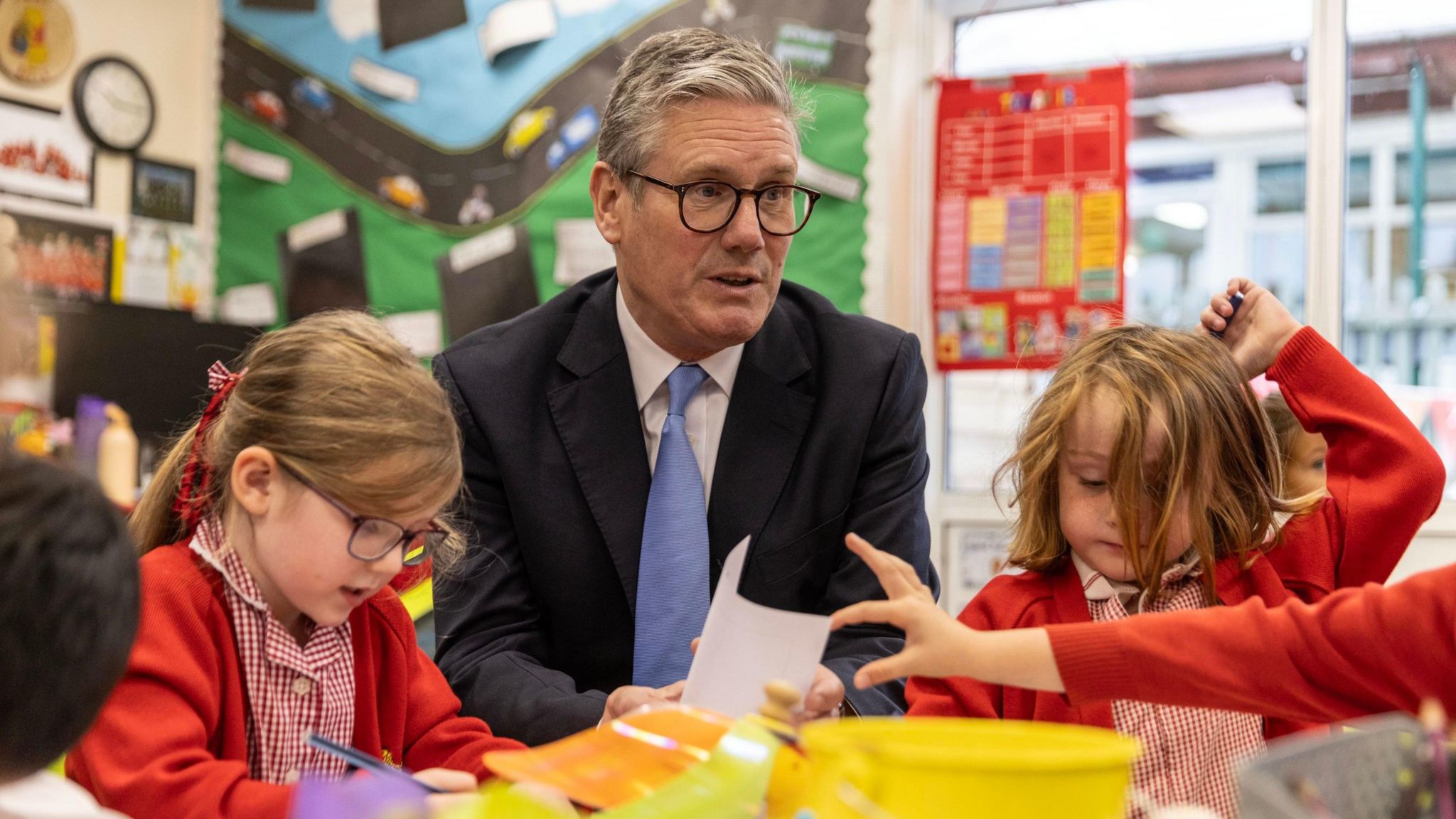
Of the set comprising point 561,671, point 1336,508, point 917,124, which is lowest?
point 561,671

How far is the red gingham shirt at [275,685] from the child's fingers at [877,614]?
0.53m

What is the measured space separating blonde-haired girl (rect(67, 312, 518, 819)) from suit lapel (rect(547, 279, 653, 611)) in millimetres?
388

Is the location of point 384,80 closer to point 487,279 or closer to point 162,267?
point 487,279

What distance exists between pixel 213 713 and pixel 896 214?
2.66m

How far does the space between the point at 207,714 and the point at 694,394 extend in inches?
35.2

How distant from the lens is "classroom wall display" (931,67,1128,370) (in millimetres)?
3385

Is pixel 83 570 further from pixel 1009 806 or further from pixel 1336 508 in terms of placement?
pixel 1336 508

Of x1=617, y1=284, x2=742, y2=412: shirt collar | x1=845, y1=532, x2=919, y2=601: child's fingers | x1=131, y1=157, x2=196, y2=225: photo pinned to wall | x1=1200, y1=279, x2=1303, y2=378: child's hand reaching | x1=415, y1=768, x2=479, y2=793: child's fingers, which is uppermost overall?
x1=131, y1=157, x2=196, y2=225: photo pinned to wall

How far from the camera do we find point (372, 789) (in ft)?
2.23

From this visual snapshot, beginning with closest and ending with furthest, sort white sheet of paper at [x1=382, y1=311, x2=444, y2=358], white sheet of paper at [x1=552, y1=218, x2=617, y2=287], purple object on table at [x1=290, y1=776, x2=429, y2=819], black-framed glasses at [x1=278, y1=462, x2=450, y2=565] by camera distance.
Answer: purple object on table at [x1=290, y1=776, x2=429, y2=819]
black-framed glasses at [x1=278, y1=462, x2=450, y2=565]
white sheet of paper at [x1=552, y1=218, x2=617, y2=287]
white sheet of paper at [x1=382, y1=311, x2=444, y2=358]

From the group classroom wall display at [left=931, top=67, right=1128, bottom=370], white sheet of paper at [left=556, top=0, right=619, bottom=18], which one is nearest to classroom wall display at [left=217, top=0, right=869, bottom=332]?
white sheet of paper at [left=556, top=0, right=619, bottom=18]

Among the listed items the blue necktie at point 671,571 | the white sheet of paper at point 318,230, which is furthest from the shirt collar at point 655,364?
the white sheet of paper at point 318,230

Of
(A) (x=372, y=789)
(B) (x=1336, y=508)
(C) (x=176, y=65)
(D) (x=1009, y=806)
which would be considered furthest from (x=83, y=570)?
(C) (x=176, y=65)

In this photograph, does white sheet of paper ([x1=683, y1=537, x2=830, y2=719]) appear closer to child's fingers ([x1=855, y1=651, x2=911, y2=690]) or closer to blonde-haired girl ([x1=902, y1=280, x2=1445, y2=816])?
child's fingers ([x1=855, y1=651, x2=911, y2=690])
